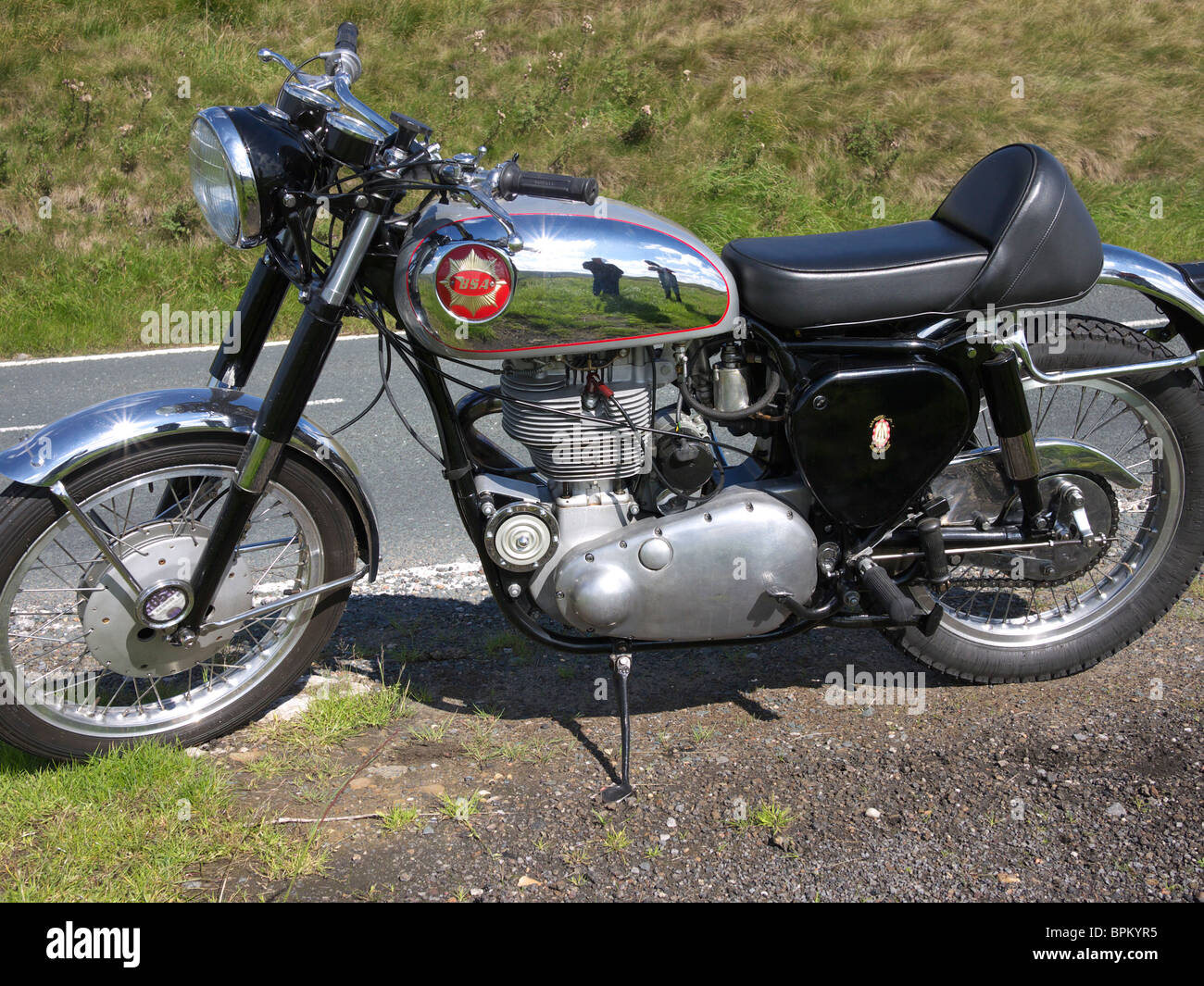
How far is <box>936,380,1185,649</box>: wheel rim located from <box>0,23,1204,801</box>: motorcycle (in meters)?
0.02

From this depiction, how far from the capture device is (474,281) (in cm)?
254

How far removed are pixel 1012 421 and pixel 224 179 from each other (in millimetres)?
2088

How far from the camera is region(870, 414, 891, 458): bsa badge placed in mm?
2885

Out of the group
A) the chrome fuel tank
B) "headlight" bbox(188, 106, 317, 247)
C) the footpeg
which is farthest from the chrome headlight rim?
the footpeg

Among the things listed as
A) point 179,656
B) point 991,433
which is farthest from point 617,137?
point 179,656

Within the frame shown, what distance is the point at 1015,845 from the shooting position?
272 cm

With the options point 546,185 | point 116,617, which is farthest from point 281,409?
point 546,185

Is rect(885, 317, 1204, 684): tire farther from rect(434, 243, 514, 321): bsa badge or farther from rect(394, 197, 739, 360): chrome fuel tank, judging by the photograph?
rect(434, 243, 514, 321): bsa badge

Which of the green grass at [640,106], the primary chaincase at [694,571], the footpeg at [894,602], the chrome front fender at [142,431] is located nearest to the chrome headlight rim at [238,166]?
the chrome front fender at [142,431]

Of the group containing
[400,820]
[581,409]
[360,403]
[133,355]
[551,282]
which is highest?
[551,282]

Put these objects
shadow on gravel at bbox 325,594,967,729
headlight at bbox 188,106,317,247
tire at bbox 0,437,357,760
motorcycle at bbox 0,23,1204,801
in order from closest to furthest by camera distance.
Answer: headlight at bbox 188,106,317,247 < motorcycle at bbox 0,23,1204,801 < tire at bbox 0,437,357,760 < shadow on gravel at bbox 325,594,967,729

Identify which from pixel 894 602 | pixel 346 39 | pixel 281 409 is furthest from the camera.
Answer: pixel 894 602

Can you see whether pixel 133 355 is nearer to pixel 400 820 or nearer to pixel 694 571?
pixel 400 820

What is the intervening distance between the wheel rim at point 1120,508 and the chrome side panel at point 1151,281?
26cm
